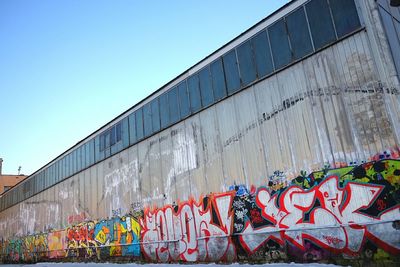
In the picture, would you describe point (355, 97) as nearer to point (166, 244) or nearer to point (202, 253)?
point (202, 253)

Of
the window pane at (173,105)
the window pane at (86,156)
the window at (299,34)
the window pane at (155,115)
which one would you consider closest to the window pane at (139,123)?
the window pane at (155,115)

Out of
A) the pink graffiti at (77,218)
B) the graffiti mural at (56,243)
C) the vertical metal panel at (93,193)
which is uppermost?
the vertical metal panel at (93,193)

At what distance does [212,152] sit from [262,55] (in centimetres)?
464

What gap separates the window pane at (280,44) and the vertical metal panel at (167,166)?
276 inches

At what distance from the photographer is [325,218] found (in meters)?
9.80

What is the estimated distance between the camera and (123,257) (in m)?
18.1

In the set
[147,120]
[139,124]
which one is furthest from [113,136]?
[147,120]

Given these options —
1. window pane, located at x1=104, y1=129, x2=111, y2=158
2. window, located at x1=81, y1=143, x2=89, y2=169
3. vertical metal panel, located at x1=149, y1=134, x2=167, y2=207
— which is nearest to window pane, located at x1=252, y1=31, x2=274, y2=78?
vertical metal panel, located at x1=149, y1=134, x2=167, y2=207

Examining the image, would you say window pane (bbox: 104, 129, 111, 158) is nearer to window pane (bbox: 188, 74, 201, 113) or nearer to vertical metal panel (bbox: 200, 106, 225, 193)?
window pane (bbox: 188, 74, 201, 113)

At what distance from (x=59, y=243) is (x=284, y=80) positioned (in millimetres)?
23167

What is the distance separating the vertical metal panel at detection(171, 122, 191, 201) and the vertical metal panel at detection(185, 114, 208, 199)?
24 centimetres

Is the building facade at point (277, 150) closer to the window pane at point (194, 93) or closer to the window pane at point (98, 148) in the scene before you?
the window pane at point (194, 93)

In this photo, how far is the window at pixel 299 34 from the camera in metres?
11.1

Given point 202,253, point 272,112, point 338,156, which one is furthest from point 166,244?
point 338,156
